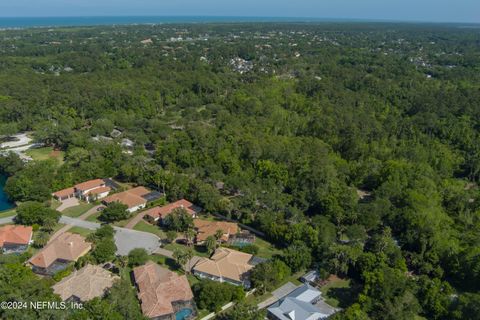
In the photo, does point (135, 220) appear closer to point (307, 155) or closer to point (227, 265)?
point (227, 265)

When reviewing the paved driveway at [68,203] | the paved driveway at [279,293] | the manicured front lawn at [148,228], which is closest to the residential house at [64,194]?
the paved driveway at [68,203]

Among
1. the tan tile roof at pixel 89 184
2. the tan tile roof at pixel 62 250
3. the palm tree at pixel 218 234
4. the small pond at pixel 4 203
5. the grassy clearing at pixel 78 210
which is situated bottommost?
the small pond at pixel 4 203

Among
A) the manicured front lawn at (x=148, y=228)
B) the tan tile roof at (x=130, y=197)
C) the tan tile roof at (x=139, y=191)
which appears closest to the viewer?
the manicured front lawn at (x=148, y=228)

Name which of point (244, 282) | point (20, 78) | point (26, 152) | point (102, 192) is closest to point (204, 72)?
point (20, 78)

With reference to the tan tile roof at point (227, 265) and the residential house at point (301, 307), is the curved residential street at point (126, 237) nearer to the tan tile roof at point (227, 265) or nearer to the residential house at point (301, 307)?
the tan tile roof at point (227, 265)

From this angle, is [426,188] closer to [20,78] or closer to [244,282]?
[244,282]

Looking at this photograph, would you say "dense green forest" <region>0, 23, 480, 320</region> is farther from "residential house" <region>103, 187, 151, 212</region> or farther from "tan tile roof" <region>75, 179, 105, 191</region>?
"residential house" <region>103, 187, 151, 212</region>

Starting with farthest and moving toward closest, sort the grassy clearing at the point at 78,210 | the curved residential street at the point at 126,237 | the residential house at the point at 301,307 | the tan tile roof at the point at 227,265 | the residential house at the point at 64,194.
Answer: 1. the residential house at the point at 64,194
2. the grassy clearing at the point at 78,210
3. the curved residential street at the point at 126,237
4. the tan tile roof at the point at 227,265
5. the residential house at the point at 301,307

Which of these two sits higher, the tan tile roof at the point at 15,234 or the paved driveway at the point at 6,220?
the tan tile roof at the point at 15,234

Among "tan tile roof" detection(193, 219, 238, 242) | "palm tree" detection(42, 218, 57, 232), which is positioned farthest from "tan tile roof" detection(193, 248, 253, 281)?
"palm tree" detection(42, 218, 57, 232)
